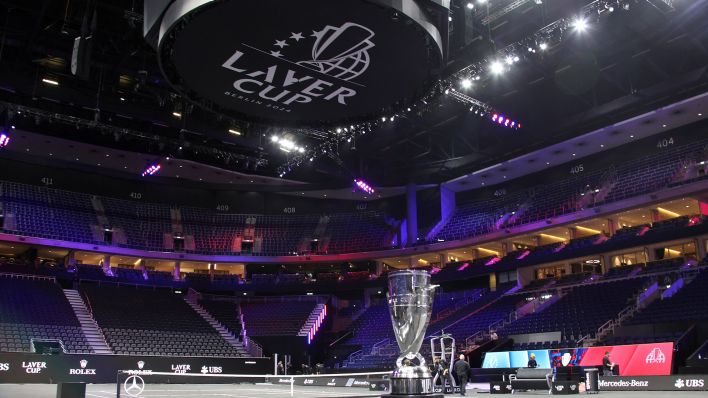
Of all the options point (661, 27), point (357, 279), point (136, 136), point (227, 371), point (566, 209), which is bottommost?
point (227, 371)

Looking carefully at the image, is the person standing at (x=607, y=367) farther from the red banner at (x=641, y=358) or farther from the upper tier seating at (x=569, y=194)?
the upper tier seating at (x=569, y=194)

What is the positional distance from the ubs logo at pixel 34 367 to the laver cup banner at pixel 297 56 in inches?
713

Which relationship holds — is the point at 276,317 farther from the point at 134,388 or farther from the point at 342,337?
the point at 134,388

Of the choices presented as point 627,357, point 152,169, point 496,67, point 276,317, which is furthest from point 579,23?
point 152,169

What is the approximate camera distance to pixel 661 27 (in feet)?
72.5

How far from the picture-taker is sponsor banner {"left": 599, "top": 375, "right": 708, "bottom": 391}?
52.7ft

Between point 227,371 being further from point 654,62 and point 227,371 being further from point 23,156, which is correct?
point 654,62

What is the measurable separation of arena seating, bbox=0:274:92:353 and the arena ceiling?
28.8ft

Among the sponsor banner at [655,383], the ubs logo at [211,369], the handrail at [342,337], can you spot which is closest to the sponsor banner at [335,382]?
the ubs logo at [211,369]

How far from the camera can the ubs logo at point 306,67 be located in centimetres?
800

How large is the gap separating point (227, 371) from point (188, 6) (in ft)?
83.3

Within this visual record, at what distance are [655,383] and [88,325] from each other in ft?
90.0

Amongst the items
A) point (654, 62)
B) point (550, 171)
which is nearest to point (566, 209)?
point (550, 171)

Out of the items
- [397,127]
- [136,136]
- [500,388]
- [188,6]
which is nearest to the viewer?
[188,6]
